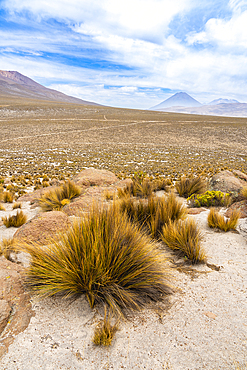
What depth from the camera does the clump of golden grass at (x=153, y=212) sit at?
138 inches

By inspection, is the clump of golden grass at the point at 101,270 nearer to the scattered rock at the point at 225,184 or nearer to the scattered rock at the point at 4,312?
the scattered rock at the point at 4,312

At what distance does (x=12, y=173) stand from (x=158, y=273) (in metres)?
11.7

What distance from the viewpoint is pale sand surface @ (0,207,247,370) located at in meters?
1.53

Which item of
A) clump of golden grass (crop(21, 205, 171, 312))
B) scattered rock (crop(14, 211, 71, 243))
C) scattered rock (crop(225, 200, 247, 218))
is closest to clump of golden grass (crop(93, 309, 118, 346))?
clump of golden grass (crop(21, 205, 171, 312))

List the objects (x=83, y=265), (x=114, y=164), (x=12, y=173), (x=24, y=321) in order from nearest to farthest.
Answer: (x=24, y=321)
(x=83, y=265)
(x=12, y=173)
(x=114, y=164)

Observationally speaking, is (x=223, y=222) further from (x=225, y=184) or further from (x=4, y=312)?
(x=4, y=312)

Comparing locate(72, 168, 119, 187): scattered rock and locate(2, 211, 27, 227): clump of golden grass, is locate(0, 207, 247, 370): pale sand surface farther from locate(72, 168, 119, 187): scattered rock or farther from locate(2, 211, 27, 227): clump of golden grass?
locate(72, 168, 119, 187): scattered rock

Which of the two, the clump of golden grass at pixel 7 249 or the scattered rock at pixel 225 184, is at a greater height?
the scattered rock at pixel 225 184

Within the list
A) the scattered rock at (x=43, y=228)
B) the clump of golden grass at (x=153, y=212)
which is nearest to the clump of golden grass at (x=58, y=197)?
the scattered rock at (x=43, y=228)

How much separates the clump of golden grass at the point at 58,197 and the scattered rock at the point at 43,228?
1601mm

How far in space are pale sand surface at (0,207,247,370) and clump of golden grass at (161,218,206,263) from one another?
0.46 meters

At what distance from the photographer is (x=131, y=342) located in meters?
1.69

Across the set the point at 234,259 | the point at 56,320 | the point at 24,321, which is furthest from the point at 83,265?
the point at 234,259

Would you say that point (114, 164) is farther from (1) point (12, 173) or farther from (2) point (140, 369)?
(2) point (140, 369)
